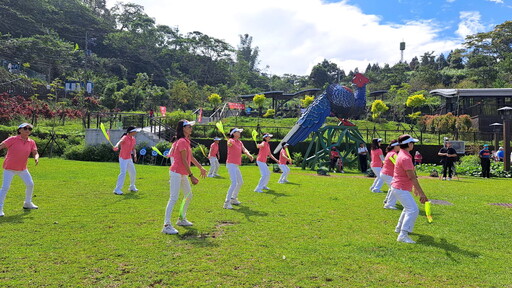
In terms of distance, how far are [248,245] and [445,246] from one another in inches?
121

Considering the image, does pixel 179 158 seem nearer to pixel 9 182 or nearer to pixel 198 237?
pixel 198 237

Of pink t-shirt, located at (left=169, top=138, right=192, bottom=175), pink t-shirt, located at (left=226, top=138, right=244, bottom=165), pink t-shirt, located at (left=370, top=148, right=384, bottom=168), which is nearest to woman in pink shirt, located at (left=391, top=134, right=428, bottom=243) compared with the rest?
pink t-shirt, located at (left=169, top=138, right=192, bottom=175)

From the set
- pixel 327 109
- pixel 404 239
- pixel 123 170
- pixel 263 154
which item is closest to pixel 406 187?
pixel 404 239

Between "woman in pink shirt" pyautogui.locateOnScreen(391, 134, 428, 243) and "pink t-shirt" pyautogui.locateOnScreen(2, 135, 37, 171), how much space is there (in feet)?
23.9

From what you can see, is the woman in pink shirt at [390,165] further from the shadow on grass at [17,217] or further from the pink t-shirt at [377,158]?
the shadow on grass at [17,217]

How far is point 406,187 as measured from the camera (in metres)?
6.30

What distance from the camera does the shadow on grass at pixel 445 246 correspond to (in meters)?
5.47

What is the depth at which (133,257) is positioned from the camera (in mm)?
5062

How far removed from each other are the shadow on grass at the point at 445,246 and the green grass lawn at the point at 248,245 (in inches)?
0.7

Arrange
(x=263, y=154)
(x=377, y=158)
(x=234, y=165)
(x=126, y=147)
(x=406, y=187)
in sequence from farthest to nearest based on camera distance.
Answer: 1. (x=263, y=154)
2. (x=377, y=158)
3. (x=126, y=147)
4. (x=234, y=165)
5. (x=406, y=187)

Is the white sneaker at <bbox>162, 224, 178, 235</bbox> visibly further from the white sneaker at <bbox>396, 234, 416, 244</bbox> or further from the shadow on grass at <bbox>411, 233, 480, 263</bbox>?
the shadow on grass at <bbox>411, 233, 480, 263</bbox>

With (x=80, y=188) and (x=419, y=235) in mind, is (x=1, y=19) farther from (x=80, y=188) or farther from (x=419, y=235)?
(x=419, y=235)

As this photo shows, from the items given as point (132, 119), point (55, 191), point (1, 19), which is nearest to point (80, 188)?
point (55, 191)

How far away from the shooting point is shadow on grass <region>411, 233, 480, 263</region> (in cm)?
547
